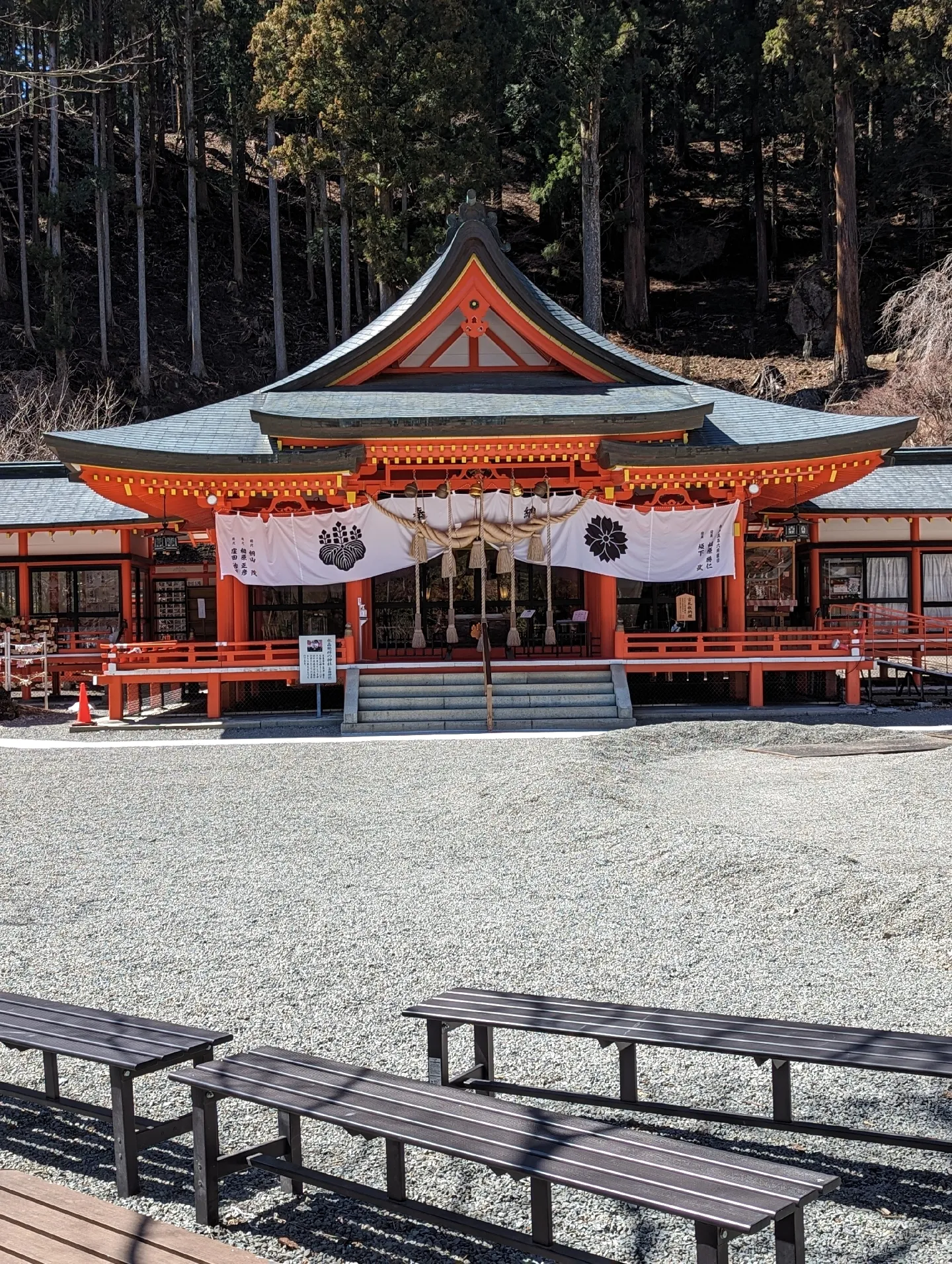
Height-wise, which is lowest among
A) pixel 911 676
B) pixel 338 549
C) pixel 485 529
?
pixel 911 676

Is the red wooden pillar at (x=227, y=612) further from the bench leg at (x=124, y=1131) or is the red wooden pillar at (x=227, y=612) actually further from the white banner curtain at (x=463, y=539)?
the bench leg at (x=124, y=1131)

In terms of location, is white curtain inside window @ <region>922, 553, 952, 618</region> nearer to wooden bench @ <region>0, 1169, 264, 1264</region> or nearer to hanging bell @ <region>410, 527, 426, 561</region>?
hanging bell @ <region>410, 527, 426, 561</region>

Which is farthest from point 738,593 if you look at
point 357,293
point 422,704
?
Result: point 357,293

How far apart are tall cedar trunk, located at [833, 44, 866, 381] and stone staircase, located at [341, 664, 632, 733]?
21.4 metres

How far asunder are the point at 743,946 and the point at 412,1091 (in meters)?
2.92

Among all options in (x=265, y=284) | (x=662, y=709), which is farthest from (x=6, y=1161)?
(x=265, y=284)

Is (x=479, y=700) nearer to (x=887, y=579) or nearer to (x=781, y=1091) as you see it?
(x=887, y=579)

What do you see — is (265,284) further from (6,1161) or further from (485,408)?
(6,1161)

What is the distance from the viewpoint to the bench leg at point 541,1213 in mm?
2818

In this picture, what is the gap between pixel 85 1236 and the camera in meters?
2.92

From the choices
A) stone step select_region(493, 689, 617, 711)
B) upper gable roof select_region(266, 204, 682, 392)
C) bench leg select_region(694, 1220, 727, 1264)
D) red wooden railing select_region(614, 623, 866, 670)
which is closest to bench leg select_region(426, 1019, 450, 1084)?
bench leg select_region(694, 1220, 727, 1264)

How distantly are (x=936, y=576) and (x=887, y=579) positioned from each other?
0.86 metres

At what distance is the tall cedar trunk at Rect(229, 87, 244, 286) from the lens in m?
36.8

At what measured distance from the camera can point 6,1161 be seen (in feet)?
11.8
